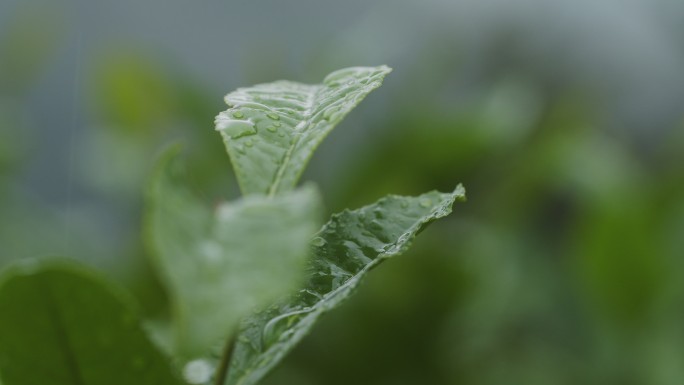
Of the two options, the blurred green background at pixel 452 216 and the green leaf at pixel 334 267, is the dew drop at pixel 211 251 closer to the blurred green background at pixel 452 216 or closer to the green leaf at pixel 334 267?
the green leaf at pixel 334 267

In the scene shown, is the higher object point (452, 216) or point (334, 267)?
point (334, 267)

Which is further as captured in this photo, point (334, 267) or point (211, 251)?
point (334, 267)

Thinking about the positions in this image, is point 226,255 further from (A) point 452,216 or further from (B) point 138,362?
(A) point 452,216

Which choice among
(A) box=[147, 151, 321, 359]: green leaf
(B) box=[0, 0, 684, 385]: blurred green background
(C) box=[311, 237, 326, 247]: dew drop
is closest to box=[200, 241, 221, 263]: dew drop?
(A) box=[147, 151, 321, 359]: green leaf

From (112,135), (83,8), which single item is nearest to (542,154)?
(112,135)

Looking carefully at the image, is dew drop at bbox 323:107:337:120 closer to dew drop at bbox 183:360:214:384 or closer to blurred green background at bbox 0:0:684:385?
dew drop at bbox 183:360:214:384

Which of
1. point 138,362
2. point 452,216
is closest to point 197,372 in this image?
point 138,362
